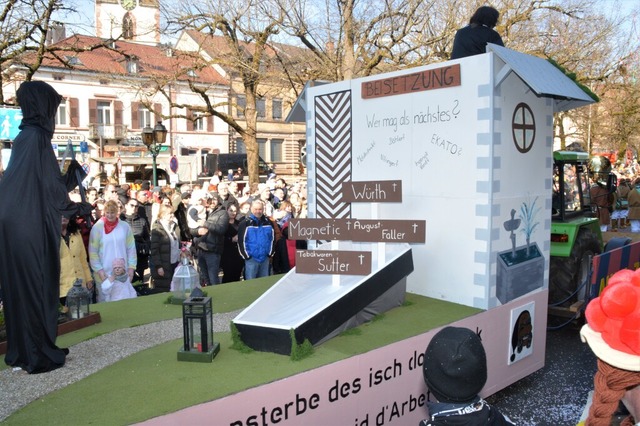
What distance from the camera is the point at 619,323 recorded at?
1940 mm

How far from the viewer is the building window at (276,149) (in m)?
49.6

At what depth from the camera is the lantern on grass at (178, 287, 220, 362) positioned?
3535 millimetres

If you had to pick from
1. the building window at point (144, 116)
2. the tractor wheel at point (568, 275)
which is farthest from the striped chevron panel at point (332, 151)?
the building window at point (144, 116)

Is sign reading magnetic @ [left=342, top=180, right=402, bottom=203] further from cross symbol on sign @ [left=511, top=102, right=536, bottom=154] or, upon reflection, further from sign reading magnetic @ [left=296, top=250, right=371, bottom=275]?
cross symbol on sign @ [left=511, top=102, right=536, bottom=154]

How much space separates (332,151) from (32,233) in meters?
3.56

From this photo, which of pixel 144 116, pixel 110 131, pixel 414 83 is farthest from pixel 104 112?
pixel 414 83

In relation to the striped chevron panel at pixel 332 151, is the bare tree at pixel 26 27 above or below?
above

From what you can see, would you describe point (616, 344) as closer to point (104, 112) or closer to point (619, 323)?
point (619, 323)

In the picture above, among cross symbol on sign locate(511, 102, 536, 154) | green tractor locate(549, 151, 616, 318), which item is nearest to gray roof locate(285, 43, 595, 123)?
cross symbol on sign locate(511, 102, 536, 154)

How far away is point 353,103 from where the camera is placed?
5938 millimetres

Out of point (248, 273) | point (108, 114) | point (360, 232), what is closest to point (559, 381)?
point (360, 232)

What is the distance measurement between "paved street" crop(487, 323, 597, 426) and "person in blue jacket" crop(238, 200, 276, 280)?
3954 millimetres

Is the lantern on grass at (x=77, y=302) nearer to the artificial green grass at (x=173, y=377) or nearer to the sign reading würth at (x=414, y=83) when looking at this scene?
the artificial green grass at (x=173, y=377)

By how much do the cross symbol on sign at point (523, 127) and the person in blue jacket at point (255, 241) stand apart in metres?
4.10
